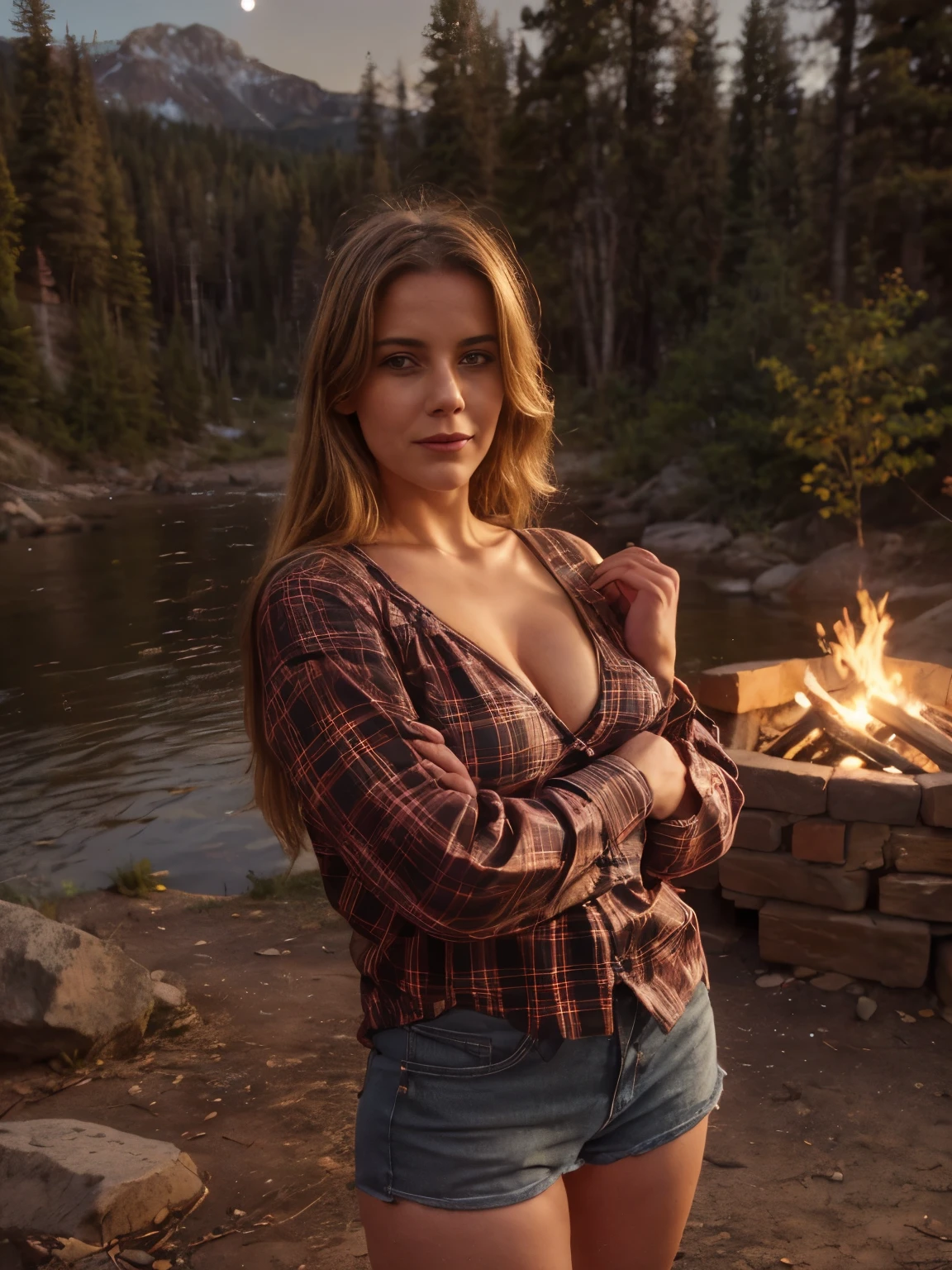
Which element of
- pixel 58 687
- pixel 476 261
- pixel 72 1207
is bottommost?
pixel 58 687

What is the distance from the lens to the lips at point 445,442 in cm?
127

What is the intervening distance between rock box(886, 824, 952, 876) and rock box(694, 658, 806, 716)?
897 mm

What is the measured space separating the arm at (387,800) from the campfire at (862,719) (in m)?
2.82

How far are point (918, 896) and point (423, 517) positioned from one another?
267 centimetres

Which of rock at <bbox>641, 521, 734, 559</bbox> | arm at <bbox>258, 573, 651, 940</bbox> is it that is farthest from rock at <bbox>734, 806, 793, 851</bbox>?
rock at <bbox>641, 521, 734, 559</bbox>

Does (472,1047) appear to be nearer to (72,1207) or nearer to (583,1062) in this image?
(583,1062)

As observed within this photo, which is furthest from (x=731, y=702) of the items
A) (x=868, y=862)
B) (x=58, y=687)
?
(x=58, y=687)

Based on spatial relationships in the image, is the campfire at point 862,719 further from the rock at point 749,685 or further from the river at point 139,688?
the river at point 139,688

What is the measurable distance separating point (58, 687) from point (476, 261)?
9005 millimetres

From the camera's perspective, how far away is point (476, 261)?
1241 mm

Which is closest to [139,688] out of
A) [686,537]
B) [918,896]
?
[918,896]

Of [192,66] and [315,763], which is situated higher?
[192,66]

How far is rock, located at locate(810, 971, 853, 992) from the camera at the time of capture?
3484 mm

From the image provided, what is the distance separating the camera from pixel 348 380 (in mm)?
1235
